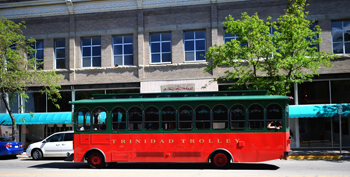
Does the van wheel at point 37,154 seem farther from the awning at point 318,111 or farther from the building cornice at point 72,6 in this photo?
the awning at point 318,111

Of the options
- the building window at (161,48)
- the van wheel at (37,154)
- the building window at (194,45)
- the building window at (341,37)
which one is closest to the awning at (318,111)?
the building window at (341,37)

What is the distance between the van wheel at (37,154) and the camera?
18.1 meters

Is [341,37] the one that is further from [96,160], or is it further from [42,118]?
[42,118]

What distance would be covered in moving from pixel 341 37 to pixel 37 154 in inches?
773

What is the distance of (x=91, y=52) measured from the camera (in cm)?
2520

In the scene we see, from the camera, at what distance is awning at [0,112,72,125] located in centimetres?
2348

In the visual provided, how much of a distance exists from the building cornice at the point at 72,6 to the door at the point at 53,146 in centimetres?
1066

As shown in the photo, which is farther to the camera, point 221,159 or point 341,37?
point 341,37

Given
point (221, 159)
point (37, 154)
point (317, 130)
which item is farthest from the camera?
point (317, 130)

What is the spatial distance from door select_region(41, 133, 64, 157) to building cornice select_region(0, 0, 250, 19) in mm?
10664

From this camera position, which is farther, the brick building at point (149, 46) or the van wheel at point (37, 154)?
the brick building at point (149, 46)

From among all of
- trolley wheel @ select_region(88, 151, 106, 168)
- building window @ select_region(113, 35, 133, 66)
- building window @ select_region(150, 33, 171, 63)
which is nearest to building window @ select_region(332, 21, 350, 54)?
building window @ select_region(150, 33, 171, 63)

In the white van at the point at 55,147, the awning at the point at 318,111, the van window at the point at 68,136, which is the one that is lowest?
the white van at the point at 55,147

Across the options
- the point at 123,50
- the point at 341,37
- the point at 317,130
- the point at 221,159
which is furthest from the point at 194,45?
the point at 221,159
